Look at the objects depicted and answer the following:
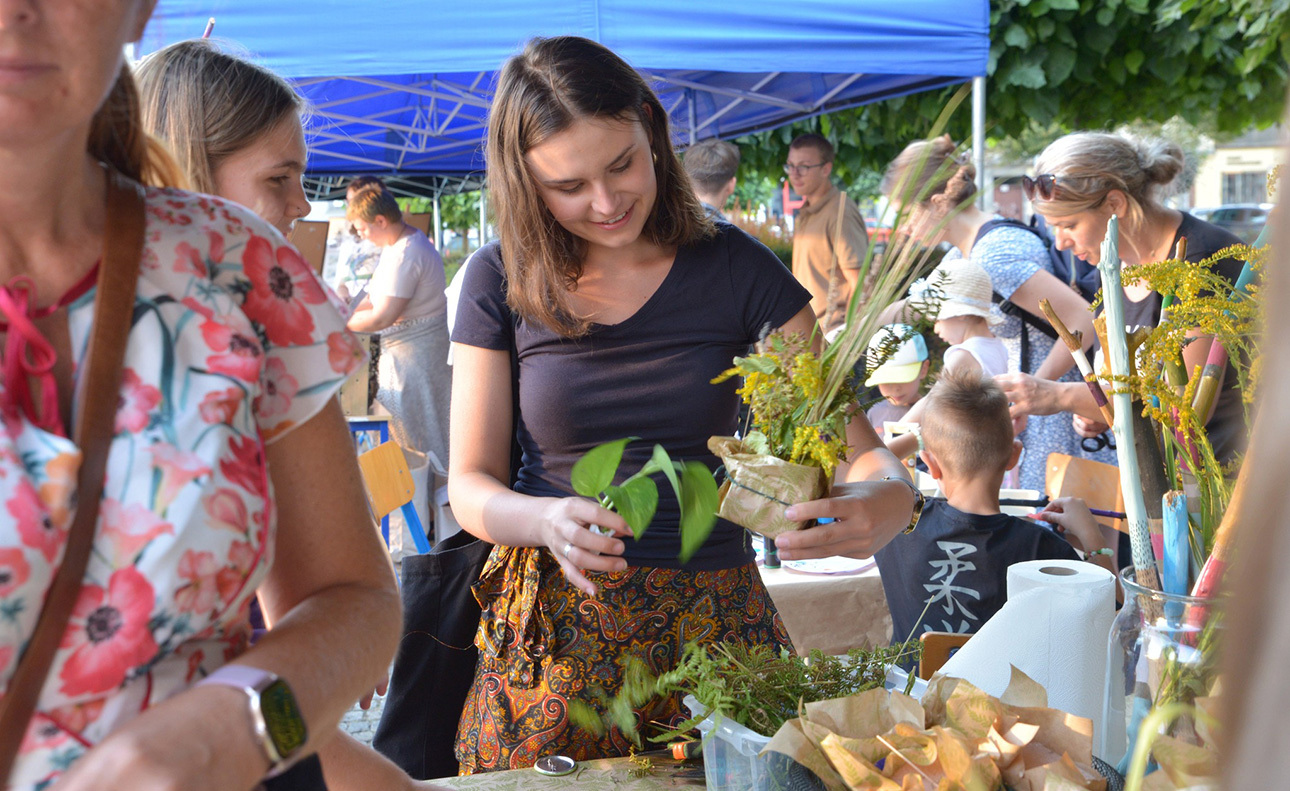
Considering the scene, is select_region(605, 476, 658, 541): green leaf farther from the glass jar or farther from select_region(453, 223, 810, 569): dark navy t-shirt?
the glass jar

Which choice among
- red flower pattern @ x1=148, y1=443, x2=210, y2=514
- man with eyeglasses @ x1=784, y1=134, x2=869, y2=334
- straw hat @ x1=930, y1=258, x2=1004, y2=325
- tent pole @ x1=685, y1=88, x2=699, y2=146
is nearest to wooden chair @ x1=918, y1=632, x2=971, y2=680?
red flower pattern @ x1=148, y1=443, x2=210, y2=514

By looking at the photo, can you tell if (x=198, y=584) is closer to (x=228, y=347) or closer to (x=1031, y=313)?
(x=228, y=347)

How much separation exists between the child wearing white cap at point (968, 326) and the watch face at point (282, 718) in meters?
2.99

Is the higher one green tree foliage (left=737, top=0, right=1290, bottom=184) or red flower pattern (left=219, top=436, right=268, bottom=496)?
green tree foliage (left=737, top=0, right=1290, bottom=184)

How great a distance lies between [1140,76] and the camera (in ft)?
25.2

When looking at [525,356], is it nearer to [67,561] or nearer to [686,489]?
[686,489]

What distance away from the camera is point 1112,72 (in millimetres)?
7395

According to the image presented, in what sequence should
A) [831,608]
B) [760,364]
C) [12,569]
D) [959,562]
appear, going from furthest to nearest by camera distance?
[831,608] → [959,562] → [760,364] → [12,569]

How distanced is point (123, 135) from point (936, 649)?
1365 mm

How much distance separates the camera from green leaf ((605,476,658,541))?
1.25 m

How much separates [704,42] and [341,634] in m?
4.01

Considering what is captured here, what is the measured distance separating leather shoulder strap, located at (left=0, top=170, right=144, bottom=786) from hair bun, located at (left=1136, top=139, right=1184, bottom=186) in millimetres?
2921

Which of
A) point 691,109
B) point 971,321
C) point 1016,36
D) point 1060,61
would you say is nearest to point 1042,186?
point 971,321

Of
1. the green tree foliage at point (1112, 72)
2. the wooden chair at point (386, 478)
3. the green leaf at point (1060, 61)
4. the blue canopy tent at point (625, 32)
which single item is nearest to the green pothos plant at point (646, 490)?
the wooden chair at point (386, 478)
